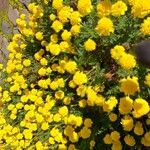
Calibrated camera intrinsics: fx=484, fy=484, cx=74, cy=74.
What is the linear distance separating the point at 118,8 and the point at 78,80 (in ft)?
1.88

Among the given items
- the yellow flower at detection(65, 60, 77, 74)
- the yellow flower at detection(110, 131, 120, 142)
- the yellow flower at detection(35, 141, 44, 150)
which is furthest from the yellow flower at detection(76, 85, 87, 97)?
the yellow flower at detection(35, 141, 44, 150)

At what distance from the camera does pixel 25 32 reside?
4.21 m

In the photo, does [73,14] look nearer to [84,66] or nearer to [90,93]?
[84,66]

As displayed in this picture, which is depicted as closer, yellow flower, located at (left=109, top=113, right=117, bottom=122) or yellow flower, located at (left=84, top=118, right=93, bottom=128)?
yellow flower, located at (left=109, top=113, right=117, bottom=122)

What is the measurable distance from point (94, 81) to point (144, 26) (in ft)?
1.98

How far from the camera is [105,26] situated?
3047mm

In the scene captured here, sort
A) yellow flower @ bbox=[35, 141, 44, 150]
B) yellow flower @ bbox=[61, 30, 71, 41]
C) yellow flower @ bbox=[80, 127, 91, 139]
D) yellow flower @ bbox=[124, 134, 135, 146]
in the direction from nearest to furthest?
yellow flower @ bbox=[124, 134, 135, 146] → yellow flower @ bbox=[80, 127, 91, 139] → yellow flower @ bbox=[61, 30, 71, 41] → yellow flower @ bbox=[35, 141, 44, 150]

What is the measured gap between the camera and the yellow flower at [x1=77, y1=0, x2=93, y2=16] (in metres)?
3.25

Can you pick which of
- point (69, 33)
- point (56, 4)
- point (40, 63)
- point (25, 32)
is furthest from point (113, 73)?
point (25, 32)

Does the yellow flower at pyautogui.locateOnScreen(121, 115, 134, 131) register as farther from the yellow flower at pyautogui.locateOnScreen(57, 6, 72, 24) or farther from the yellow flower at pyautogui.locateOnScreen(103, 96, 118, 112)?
the yellow flower at pyautogui.locateOnScreen(57, 6, 72, 24)

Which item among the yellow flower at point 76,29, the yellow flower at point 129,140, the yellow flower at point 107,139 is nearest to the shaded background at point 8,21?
the yellow flower at point 76,29

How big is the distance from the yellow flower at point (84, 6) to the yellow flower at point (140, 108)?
80cm

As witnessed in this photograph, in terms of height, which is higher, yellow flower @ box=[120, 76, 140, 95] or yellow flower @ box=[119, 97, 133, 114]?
yellow flower @ box=[120, 76, 140, 95]

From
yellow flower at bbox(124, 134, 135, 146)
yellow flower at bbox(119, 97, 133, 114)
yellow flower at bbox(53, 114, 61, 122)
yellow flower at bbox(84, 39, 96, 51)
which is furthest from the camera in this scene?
yellow flower at bbox(53, 114, 61, 122)
